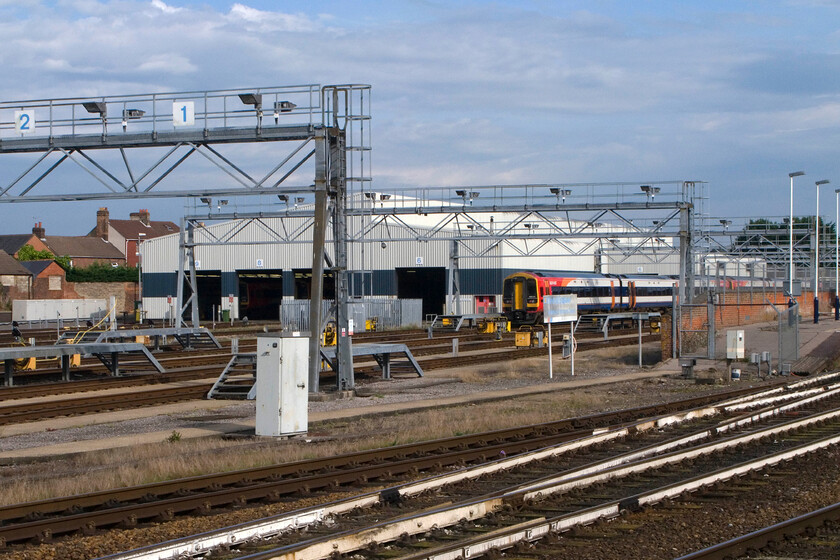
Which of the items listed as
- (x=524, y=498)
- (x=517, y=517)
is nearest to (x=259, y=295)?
(x=524, y=498)

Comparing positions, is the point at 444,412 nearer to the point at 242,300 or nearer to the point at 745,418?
the point at 745,418

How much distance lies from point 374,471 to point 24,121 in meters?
15.4

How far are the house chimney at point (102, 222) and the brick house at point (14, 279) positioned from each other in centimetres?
2898

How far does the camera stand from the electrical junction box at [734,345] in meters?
24.9

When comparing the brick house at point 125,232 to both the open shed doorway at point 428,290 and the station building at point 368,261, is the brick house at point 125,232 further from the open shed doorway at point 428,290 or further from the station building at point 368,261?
the open shed doorway at point 428,290

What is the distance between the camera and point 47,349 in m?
22.2

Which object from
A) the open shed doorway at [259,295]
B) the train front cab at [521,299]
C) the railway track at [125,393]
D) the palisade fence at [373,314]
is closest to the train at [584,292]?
the train front cab at [521,299]

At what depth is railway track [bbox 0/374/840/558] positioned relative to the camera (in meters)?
8.70

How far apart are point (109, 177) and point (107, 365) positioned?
22.6 feet

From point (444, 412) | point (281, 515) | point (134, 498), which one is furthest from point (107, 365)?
point (281, 515)

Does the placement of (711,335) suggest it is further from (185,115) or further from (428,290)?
(428,290)

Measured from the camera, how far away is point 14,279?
76875 mm

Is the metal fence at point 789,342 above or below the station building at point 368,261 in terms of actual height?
below

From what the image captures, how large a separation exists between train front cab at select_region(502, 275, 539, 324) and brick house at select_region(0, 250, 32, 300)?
46.5m
